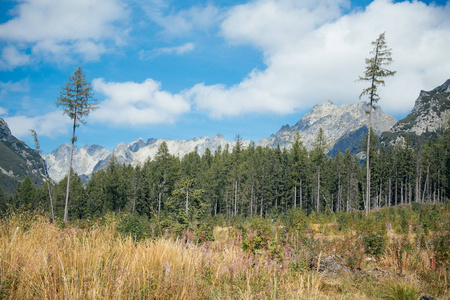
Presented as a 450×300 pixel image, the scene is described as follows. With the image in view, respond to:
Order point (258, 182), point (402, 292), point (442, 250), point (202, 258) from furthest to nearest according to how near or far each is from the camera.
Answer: point (258, 182) → point (442, 250) → point (202, 258) → point (402, 292)

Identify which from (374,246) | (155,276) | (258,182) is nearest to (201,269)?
(155,276)

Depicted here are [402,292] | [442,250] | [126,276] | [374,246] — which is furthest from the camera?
[374,246]

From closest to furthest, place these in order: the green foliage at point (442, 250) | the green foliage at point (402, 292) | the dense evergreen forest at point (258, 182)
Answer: the green foliage at point (402, 292) → the green foliage at point (442, 250) → the dense evergreen forest at point (258, 182)

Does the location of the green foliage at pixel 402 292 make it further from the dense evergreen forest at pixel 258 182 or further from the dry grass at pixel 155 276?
the dense evergreen forest at pixel 258 182

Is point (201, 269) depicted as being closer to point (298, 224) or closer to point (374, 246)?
point (374, 246)

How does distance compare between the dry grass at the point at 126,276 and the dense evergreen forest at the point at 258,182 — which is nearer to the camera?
the dry grass at the point at 126,276

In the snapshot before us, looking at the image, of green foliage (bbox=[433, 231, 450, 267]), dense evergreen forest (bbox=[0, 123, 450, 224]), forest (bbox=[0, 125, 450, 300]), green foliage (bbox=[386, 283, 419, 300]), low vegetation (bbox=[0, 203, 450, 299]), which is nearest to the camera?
low vegetation (bbox=[0, 203, 450, 299])

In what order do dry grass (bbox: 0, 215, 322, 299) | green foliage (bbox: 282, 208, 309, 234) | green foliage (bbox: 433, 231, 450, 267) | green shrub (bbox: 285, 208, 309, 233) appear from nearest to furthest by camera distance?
dry grass (bbox: 0, 215, 322, 299) < green foliage (bbox: 433, 231, 450, 267) < green foliage (bbox: 282, 208, 309, 234) < green shrub (bbox: 285, 208, 309, 233)

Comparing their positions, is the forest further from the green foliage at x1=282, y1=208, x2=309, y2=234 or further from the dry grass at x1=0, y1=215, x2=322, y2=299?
the green foliage at x1=282, y1=208, x2=309, y2=234

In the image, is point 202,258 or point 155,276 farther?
point 202,258

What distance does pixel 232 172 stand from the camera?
155 ft

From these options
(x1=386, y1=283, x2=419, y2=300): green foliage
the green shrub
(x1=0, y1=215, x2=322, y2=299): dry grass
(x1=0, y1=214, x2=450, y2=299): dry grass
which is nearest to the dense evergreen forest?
the green shrub

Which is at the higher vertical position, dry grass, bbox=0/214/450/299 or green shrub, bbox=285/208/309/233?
dry grass, bbox=0/214/450/299

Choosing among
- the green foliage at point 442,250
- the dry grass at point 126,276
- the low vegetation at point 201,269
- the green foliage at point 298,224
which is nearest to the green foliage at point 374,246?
the low vegetation at point 201,269
